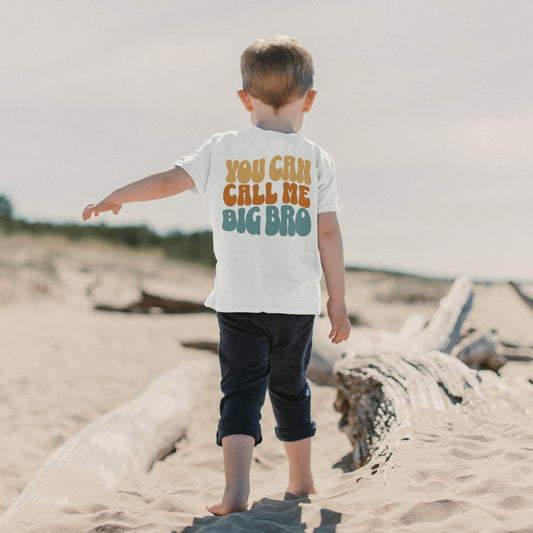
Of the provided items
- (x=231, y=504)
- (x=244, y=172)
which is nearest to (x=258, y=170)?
(x=244, y=172)

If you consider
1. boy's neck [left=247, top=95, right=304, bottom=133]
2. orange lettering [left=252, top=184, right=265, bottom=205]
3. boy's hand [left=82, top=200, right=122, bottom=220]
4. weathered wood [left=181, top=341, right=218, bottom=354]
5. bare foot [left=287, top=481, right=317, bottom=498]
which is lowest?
bare foot [left=287, top=481, right=317, bottom=498]

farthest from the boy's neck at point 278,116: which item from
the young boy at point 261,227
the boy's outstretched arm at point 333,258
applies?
the boy's outstretched arm at point 333,258

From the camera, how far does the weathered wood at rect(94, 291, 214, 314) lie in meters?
12.4

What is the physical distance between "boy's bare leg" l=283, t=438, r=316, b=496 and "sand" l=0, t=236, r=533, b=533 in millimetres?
73

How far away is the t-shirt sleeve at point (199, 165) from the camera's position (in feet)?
8.48

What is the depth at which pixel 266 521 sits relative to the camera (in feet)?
7.63

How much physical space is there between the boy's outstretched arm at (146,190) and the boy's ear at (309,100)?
0.64 metres

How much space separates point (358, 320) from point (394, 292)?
35.1 ft

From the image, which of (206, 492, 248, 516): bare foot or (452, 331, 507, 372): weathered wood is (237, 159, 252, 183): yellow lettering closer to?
(206, 492, 248, 516): bare foot

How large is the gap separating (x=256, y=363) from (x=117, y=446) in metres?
1.92

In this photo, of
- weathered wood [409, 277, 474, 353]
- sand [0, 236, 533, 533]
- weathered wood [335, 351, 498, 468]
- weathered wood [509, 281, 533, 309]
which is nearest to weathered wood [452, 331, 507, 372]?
weathered wood [409, 277, 474, 353]

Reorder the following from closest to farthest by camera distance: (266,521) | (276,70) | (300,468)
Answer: (266,521)
(276,70)
(300,468)

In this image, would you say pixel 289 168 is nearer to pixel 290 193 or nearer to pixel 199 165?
pixel 290 193

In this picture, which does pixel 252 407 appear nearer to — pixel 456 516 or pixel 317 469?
pixel 456 516
